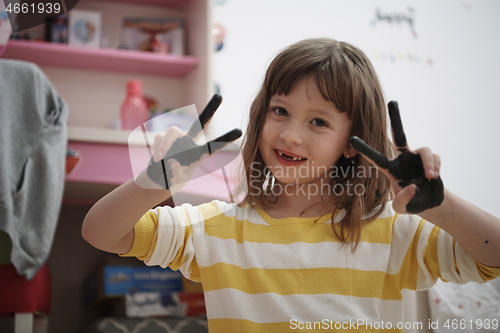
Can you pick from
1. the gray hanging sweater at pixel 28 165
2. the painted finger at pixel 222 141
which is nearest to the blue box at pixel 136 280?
the gray hanging sweater at pixel 28 165

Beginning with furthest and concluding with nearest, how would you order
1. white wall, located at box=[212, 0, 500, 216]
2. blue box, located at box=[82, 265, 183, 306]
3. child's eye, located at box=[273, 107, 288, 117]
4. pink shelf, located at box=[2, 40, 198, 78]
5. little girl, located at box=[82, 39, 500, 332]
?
white wall, located at box=[212, 0, 500, 216], pink shelf, located at box=[2, 40, 198, 78], blue box, located at box=[82, 265, 183, 306], child's eye, located at box=[273, 107, 288, 117], little girl, located at box=[82, 39, 500, 332]

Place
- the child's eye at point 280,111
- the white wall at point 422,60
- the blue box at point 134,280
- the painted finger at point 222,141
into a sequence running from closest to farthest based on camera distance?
the painted finger at point 222,141
the child's eye at point 280,111
the blue box at point 134,280
the white wall at point 422,60

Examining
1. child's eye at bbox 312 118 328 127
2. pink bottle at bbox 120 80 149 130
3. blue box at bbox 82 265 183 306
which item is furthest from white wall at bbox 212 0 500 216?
child's eye at bbox 312 118 328 127

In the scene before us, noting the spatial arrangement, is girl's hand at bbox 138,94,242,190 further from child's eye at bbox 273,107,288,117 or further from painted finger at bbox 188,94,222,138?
child's eye at bbox 273,107,288,117

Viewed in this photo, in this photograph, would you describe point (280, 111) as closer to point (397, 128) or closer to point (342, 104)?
Result: point (342, 104)

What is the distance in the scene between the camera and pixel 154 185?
0.59 meters

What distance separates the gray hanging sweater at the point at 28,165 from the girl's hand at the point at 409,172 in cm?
78

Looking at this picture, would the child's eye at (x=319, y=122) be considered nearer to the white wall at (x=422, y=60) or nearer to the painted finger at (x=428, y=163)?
the painted finger at (x=428, y=163)

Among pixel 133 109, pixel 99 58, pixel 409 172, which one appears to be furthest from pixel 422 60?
pixel 409 172

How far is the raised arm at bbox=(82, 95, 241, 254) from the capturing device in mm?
548

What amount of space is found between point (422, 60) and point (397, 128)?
1.67 m

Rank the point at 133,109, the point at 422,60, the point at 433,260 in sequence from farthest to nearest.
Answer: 1. the point at 422,60
2. the point at 133,109
3. the point at 433,260

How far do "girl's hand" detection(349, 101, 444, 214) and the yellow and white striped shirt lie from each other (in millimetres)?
173

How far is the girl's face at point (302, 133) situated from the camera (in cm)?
76
